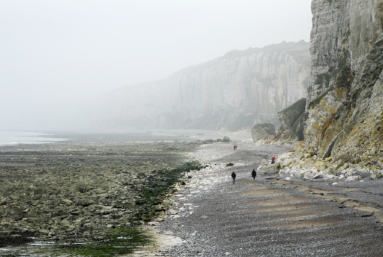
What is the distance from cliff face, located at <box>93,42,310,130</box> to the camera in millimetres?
101188

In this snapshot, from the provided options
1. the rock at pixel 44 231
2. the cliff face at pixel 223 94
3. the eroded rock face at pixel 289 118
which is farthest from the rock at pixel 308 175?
the cliff face at pixel 223 94

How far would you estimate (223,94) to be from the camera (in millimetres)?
130625

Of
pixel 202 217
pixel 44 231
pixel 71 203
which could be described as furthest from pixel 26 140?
pixel 202 217

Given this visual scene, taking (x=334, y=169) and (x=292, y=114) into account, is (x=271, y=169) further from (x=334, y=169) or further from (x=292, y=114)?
(x=292, y=114)

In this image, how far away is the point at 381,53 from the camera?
20828 mm

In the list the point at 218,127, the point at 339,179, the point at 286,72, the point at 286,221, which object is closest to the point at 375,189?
the point at 339,179

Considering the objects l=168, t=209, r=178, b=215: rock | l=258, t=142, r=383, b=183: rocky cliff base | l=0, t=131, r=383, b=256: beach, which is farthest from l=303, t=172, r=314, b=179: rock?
l=168, t=209, r=178, b=215: rock

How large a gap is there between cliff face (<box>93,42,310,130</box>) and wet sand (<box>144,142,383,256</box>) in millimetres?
82893

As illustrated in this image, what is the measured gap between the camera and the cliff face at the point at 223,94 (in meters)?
101

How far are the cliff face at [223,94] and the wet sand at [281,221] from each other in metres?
82.9

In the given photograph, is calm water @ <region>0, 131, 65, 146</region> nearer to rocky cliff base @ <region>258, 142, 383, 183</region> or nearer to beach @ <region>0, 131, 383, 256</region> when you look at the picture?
beach @ <region>0, 131, 383, 256</region>

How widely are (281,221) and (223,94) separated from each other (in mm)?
121836

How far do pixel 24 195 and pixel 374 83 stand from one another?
2540 cm

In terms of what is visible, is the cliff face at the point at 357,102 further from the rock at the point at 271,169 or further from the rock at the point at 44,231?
the rock at the point at 44,231
